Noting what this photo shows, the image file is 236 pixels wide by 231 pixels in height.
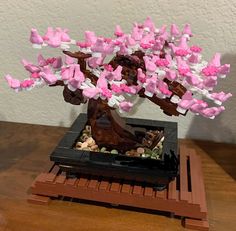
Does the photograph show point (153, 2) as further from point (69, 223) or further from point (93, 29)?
point (69, 223)

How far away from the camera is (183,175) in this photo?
73cm

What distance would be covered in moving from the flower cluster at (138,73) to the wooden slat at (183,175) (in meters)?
0.18

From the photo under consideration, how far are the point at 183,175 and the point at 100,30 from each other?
0.45 meters

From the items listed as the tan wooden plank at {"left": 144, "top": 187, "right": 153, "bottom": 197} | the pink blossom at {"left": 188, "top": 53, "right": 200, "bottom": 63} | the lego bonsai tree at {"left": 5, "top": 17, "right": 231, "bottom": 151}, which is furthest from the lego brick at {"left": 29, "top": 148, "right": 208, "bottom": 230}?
the pink blossom at {"left": 188, "top": 53, "right": 200, "bottom": 63}

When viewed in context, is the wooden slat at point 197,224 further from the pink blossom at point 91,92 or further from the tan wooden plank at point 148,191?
the pink blossom at point 91,92

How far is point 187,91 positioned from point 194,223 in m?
0.26

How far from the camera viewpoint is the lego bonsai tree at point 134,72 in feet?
1.82

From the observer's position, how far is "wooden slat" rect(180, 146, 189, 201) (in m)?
0.65

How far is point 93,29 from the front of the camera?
89 cm

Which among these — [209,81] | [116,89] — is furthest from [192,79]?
[116,89]

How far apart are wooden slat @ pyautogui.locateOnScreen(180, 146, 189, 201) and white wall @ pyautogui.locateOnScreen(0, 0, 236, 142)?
0.49ft

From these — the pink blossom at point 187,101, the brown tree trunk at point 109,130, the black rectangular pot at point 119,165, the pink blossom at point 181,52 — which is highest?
the pink blossom at point 181,52

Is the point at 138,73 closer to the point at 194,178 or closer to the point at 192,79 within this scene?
the point at 192,79

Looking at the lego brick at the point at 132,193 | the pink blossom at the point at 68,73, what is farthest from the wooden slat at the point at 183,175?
the pink blossom at the point at 68,73
